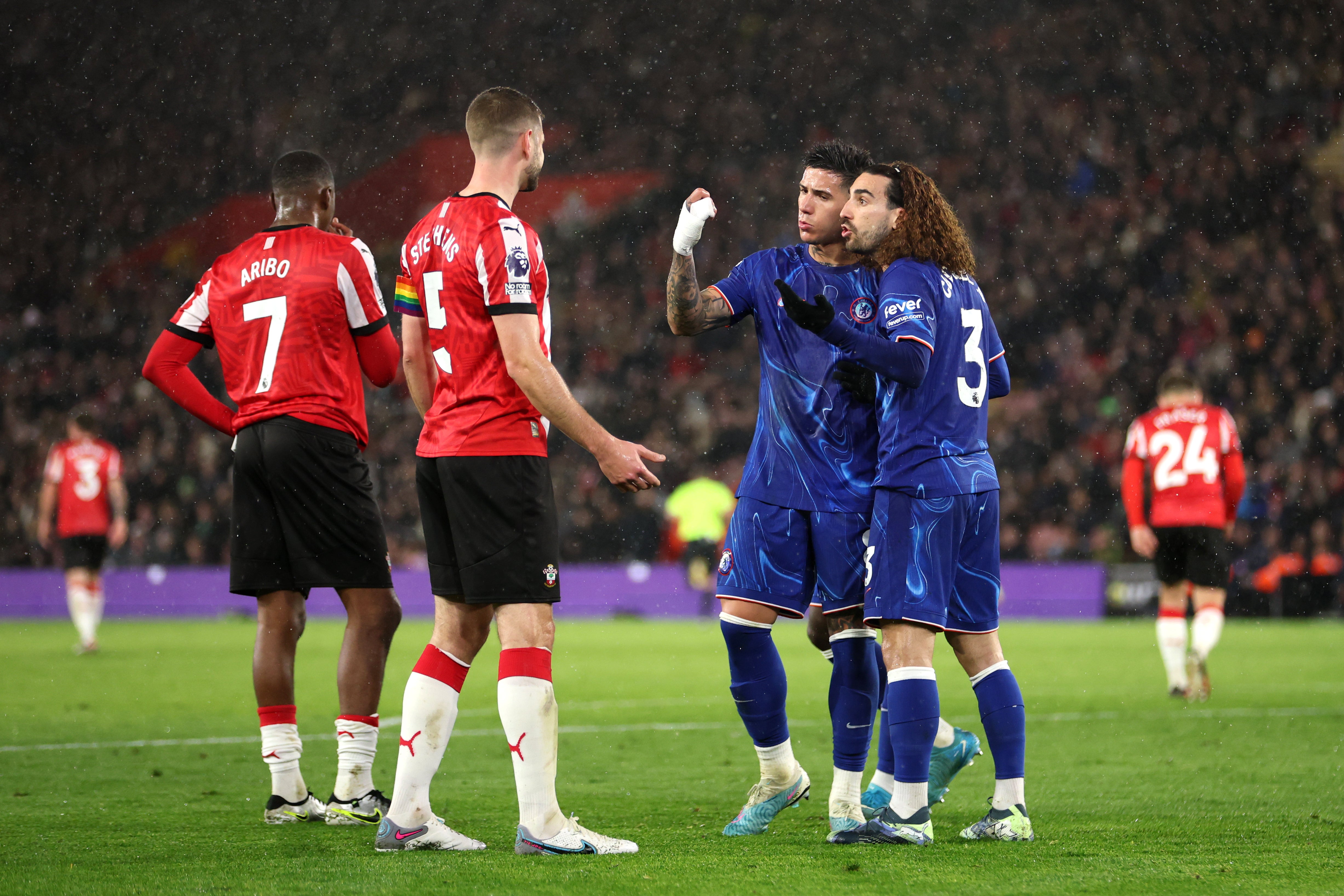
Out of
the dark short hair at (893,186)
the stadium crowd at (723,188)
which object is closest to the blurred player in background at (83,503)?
the stadium crowd at (723,188)

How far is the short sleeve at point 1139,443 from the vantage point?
29.8 ft

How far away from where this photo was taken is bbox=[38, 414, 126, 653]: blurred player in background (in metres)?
13.0

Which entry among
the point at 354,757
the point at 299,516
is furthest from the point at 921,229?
the point at 354,757

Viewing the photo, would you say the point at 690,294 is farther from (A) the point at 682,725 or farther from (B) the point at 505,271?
(A) the point at 682,725

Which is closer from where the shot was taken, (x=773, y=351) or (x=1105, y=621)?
(x=773, y=351)

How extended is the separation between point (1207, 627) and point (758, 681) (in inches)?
222

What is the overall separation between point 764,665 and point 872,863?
84 centimetres

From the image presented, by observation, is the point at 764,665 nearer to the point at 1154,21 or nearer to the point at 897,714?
the point at 897,714

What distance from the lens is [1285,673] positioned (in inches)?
401

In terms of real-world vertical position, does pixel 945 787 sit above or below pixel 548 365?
below

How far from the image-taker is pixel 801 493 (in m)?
4.17

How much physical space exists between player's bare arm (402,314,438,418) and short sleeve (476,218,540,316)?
1.15 ft

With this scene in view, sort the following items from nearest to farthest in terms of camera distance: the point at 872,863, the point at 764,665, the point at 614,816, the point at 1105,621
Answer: the point at 872,863 → the point at 764,665 → the point at 614,816 → the point at 1105,621

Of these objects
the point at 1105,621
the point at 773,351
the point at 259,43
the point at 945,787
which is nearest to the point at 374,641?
A: the point at 773,351
